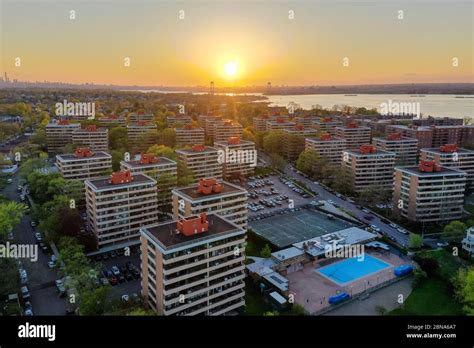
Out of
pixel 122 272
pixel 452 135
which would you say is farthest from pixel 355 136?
pixel 122 272

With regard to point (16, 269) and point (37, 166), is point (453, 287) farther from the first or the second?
point (37, 166)

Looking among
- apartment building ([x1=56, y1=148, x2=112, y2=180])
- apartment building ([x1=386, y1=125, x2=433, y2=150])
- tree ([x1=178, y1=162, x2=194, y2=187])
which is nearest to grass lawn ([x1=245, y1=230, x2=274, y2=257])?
tree ([x1=178, y1=162, x2=194, y2=187])

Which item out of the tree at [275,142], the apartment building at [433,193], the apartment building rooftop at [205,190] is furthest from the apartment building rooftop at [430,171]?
the tree at [275,142]

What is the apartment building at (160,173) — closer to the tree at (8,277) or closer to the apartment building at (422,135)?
the tree at (8,277)

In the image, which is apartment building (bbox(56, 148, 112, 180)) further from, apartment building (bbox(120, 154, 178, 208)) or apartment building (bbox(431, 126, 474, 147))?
apartment building (bbox(431, 126, 474, 147))

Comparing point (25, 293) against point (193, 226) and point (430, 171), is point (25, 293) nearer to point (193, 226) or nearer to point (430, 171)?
point (193, 226)

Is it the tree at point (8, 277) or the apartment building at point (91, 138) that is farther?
the apartment building at point (91, 138)

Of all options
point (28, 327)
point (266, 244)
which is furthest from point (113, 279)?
point (28, 327)
